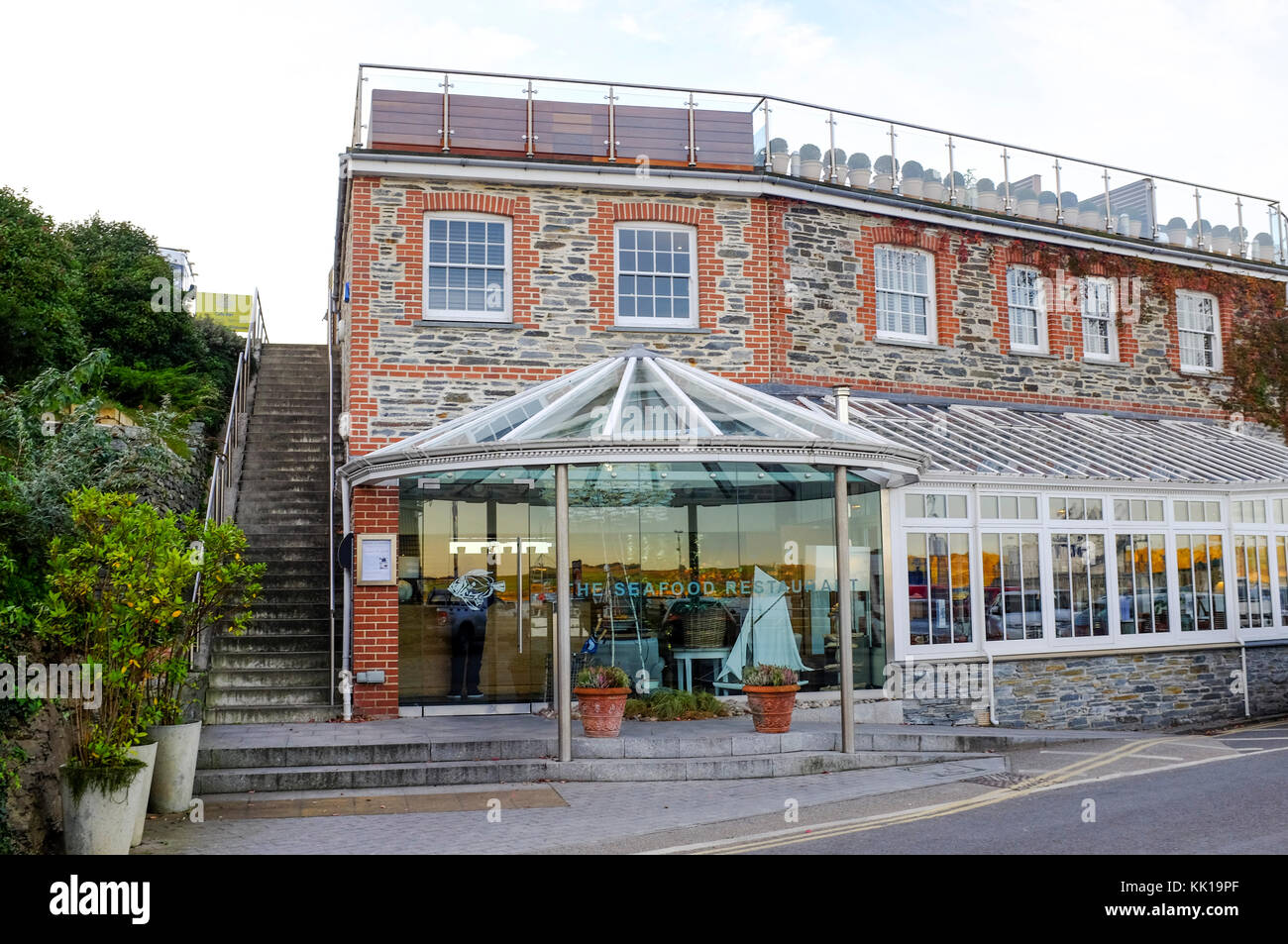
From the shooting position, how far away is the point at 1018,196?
18.4 meters

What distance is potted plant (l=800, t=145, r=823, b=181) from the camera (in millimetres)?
16656

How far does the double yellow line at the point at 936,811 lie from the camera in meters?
8.06

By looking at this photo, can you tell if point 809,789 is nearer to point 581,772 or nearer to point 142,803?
point 581,772

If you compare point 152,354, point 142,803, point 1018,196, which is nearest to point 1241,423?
point 1018,196

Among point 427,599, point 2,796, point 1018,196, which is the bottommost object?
point 2,796

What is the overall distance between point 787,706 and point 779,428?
3.01 m

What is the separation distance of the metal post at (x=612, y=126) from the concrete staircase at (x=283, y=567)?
630 centimetres

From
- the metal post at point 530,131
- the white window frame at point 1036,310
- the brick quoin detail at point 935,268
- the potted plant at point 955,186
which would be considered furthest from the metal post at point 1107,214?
the metal post at point 530,131

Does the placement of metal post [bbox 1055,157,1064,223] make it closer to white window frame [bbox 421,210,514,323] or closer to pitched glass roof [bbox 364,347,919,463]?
pitched glass roof [bbox 364,347,919,463]

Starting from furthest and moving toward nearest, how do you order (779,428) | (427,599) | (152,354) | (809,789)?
(152,354) < (427,599) < (779,428) < (809,789)

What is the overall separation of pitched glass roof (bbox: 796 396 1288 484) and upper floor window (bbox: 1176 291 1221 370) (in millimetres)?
1476

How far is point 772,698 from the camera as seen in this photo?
39.0ft

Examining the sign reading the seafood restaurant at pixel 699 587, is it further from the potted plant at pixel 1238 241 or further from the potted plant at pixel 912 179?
the potted plant at pixel 1238 241
